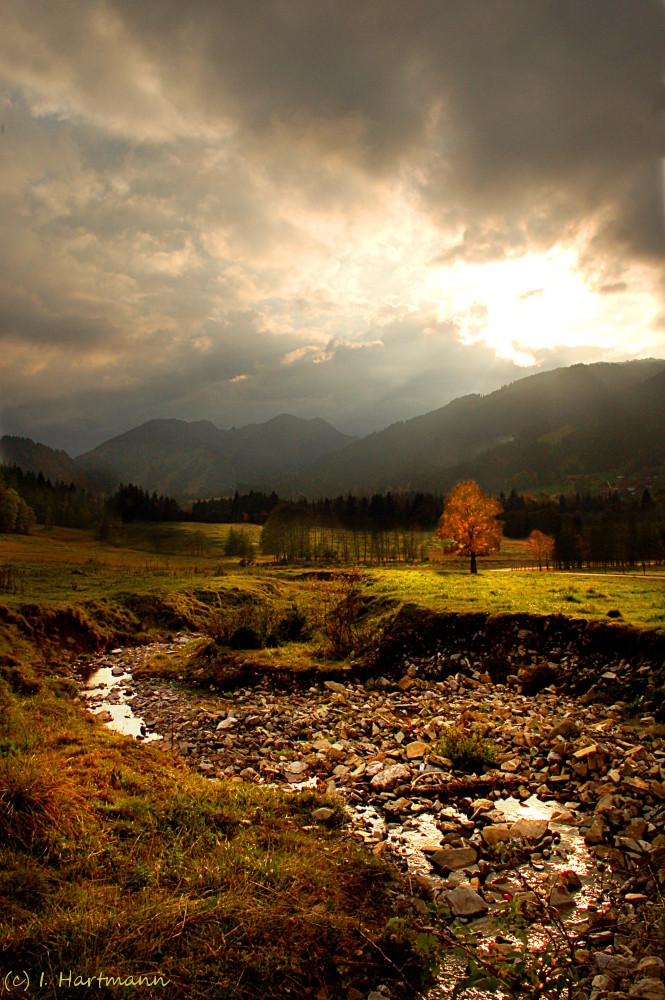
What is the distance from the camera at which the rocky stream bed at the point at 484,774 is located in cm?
777

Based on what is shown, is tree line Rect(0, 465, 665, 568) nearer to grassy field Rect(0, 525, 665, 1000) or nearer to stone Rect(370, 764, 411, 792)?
stone Rect(370, 764, 411, 792)

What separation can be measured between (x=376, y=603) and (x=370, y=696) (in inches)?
424

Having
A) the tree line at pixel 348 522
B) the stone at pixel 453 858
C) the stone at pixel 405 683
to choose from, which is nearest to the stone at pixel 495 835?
the stone at pixel 453 858

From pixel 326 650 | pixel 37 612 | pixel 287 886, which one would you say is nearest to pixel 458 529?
pixel 326 650

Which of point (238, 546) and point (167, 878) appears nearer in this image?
point (167, 878)

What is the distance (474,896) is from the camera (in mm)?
8016

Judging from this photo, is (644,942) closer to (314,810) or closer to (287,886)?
(287,886)

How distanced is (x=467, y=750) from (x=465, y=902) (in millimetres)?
5745

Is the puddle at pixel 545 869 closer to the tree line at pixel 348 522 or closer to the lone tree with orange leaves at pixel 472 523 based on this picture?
the lone tree with orange leaves at pixel 472 523

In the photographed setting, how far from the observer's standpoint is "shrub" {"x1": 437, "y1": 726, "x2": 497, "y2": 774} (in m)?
13.0

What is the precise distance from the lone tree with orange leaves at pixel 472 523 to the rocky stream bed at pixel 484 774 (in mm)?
37030

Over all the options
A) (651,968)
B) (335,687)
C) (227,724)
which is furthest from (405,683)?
(651,968)

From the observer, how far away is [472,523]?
5728cm

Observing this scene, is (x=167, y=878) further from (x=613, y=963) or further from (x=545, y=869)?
(x=545, y=869)
